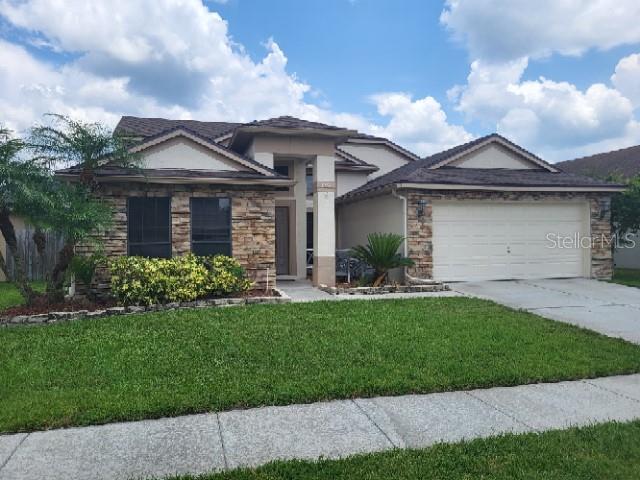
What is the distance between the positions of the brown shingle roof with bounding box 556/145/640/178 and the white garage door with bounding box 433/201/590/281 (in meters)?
9.56

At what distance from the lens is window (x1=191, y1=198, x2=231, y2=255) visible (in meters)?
11.3

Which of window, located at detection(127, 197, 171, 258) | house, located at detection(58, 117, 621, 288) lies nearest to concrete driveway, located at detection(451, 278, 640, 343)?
house, located at detection(58, 117, 621, 288)

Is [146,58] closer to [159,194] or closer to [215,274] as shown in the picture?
[159,194]

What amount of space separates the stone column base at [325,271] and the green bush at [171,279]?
2.86 meters

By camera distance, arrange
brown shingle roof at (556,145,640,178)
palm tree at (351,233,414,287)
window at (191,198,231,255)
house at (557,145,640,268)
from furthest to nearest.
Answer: brown shingle roof at (556,145,640,178) < house at (557,145,640,268) < palm tree at (351,233,414,287) < window at (191,198,231,255)

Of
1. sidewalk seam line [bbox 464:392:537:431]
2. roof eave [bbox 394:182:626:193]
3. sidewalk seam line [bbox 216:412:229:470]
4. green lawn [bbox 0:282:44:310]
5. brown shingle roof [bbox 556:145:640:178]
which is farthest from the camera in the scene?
brown shingle roof [bbox 556:145:640:178]

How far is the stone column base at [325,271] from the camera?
12939 mm

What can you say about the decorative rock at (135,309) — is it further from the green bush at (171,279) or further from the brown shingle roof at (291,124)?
the brown shingle roof at (291,124)

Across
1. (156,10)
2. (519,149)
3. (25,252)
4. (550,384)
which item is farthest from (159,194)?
(519,149)

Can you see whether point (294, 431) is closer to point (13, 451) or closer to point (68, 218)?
point (13, 451)

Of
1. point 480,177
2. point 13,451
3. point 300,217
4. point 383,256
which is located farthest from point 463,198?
point 13,451

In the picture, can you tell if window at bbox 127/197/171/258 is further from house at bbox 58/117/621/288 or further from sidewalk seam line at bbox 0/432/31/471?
sidewalk seam line at bbox 0/432/31/471

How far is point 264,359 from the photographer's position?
19.4 feet

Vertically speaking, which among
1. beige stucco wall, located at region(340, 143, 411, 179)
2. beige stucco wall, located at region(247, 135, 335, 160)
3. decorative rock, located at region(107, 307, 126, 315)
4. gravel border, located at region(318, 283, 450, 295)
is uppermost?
beige stucco wall, located at region(340, 143, 411, 179)
